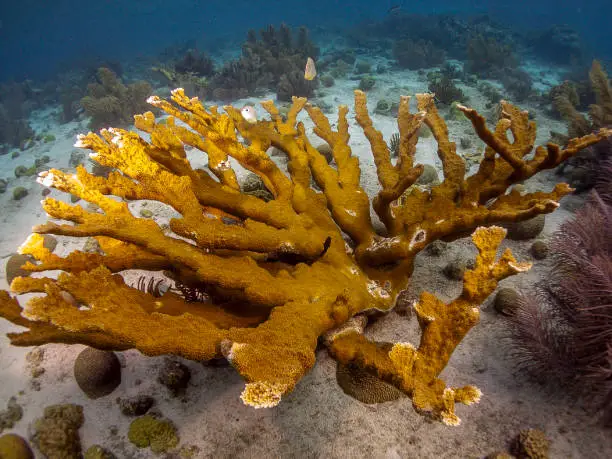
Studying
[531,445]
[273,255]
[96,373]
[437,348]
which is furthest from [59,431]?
[531,445]

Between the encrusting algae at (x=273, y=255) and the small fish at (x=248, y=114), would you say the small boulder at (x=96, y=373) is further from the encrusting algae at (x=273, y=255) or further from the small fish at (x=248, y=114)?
the small fish at (x=248, y=114)

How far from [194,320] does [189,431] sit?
1.46 meters

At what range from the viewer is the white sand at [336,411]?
103 inches

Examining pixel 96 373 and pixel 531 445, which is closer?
pixel 531 445

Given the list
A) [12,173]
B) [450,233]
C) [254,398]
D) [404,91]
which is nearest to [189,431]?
[254,398]

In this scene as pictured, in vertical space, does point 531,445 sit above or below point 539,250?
below

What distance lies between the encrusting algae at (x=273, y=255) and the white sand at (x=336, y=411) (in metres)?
0.76

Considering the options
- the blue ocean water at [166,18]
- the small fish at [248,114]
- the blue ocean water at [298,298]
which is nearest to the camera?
the blue ocean water at [298,298]

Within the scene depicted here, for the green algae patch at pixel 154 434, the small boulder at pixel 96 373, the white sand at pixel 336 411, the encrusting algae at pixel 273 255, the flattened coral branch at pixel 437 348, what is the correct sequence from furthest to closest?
the small boulder at pixel 96 373
the green algae patch at pixel 154 434
the white sand at pixel 336 411
the encrusting algae at pixel 273 255
the flattened coral branch at pixel 437 348

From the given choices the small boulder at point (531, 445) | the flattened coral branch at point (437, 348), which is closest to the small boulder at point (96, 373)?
the flattened coral branch at point (437, 348)

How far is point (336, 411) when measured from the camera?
2.88m

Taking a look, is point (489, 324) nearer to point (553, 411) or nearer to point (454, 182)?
point (553, 411)

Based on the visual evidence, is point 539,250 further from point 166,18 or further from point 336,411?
point 166,18

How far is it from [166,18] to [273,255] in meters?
92.4
